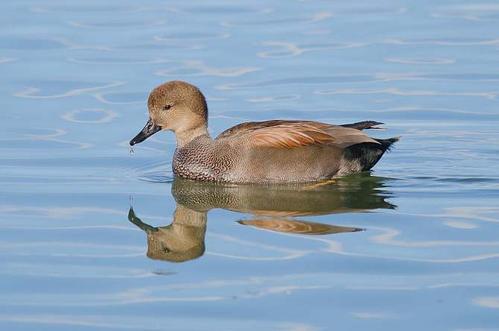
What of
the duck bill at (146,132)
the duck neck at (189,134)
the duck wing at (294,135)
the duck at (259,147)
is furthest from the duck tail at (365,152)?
the duck bill at (146,132)

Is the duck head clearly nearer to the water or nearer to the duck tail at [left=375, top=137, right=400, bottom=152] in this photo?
the water

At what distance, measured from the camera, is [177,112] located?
12.8m

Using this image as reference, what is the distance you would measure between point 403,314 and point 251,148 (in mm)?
4278

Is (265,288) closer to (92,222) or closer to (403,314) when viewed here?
(403,314)

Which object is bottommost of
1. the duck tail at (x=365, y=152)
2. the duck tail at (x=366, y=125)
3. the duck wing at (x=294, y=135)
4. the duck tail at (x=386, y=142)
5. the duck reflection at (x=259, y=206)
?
the duck reflection at (x=259, y=206)

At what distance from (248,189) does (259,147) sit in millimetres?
449

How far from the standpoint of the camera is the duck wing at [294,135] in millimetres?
12406

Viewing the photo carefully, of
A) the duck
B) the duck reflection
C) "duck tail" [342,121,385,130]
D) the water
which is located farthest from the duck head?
"duck tail" [342,121,385,130]

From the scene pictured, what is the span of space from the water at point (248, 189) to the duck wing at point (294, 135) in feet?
1.26

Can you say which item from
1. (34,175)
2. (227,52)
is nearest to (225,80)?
(227,52)

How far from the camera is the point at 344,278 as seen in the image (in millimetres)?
9078

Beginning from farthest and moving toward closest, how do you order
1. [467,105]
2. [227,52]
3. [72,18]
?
[72,18] < [227,52] < [467,105]

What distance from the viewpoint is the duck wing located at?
12406mm

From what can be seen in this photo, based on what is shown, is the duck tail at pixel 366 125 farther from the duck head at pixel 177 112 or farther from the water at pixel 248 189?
the duck head at pixel 177 112
